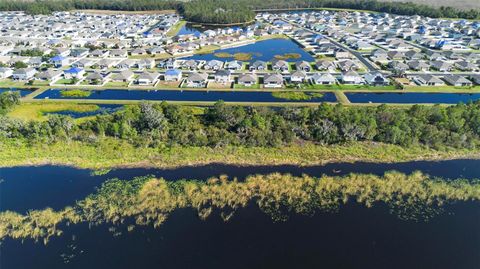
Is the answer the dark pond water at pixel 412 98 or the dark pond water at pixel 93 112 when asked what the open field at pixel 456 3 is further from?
the dark pond water at pixel 93 112

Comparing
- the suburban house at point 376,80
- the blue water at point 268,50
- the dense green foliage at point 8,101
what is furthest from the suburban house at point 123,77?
the suburban house at point 376,80

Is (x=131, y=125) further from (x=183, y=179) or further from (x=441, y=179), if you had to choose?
(x=441, y=179)

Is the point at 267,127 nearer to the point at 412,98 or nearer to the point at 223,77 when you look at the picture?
the point at 223,77

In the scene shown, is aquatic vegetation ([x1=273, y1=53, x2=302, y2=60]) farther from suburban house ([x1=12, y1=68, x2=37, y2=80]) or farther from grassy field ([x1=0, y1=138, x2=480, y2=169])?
suburban house ([x1=12, y1=68, x2=37, y2=80])

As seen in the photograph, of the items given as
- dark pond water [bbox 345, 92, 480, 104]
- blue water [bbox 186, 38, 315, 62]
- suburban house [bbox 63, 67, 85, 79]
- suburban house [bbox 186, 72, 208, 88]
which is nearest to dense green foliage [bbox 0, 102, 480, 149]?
dark pond water [bbox 345, 92, 480, 104]

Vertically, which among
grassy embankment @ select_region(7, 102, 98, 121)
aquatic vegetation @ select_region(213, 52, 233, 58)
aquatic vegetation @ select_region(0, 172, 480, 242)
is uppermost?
aquatic vegetation @ select_region(213, 52, 233, 58)
